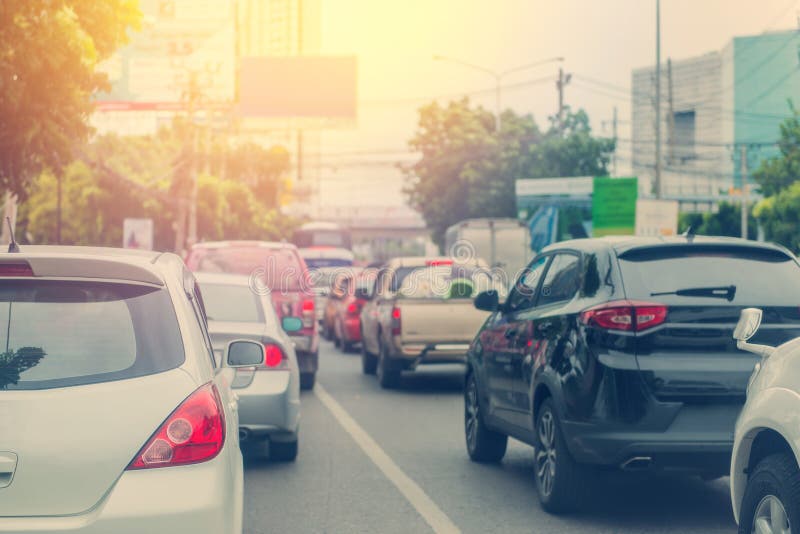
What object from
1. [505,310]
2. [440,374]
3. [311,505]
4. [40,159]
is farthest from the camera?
[440,374]

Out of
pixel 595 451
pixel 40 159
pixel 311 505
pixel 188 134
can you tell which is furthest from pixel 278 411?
pixel 188 134

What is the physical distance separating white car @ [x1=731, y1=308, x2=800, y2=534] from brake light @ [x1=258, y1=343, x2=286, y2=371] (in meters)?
4.98

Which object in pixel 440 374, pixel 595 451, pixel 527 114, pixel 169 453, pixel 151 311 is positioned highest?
pixel 527 114

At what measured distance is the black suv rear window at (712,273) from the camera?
278 inches

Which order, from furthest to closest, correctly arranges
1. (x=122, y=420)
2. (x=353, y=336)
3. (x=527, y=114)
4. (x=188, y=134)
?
(x=527, y=114) < (x=188, y=134) < (x=353, y=336) < (x=122, y=420)

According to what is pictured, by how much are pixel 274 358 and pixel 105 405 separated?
18.1ft

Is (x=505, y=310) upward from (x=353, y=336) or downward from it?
upward

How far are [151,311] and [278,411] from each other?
502cm

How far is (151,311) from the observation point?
4395 millimetres

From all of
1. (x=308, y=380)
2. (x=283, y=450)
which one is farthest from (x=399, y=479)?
(x=308, y=380)

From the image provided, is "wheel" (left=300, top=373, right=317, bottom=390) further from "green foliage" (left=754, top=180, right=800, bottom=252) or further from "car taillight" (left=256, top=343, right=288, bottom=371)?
"green foliage" (left=754, top=180, right=800, bottom=252)

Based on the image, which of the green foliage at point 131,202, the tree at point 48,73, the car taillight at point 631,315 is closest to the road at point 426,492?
the car taillight at point 631,315

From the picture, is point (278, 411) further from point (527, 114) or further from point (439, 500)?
point (527, 114)

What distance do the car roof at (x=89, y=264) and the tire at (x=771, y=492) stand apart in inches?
91.1
